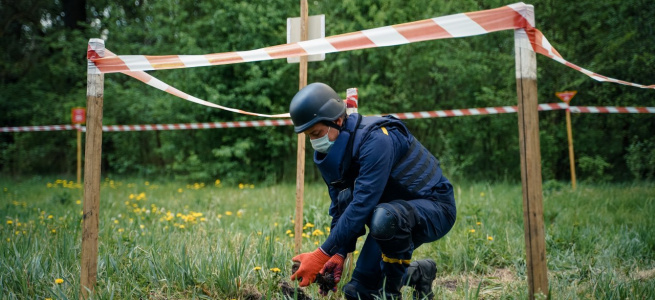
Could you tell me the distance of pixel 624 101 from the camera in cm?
1089

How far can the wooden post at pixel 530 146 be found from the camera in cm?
206

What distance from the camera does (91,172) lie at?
2.69m

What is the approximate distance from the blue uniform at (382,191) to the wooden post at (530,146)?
2.28 feet

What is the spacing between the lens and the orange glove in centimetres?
254

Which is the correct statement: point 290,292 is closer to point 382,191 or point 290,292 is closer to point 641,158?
point 382,191

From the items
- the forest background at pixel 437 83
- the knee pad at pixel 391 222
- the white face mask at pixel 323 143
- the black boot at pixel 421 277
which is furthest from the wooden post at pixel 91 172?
the forest background at pixel 437 83

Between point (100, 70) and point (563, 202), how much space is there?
5.76m

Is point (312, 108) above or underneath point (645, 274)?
above

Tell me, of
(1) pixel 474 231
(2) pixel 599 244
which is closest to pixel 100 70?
(1) pixel 474 231

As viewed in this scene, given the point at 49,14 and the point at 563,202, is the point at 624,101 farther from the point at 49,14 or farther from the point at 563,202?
the point at 49,14

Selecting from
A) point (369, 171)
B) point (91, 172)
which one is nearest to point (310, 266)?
point (369, 171)

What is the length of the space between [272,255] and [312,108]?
1.33 m

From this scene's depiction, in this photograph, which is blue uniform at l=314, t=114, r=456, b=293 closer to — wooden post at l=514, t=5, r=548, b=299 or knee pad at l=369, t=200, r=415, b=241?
knee pad at l=369, t=200, r=415, b=241

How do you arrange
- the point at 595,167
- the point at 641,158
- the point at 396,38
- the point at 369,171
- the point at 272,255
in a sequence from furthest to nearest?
the point at 595,167, the point at 641,158, the point at 272,255, the point at 369,171, the point at 396,38
